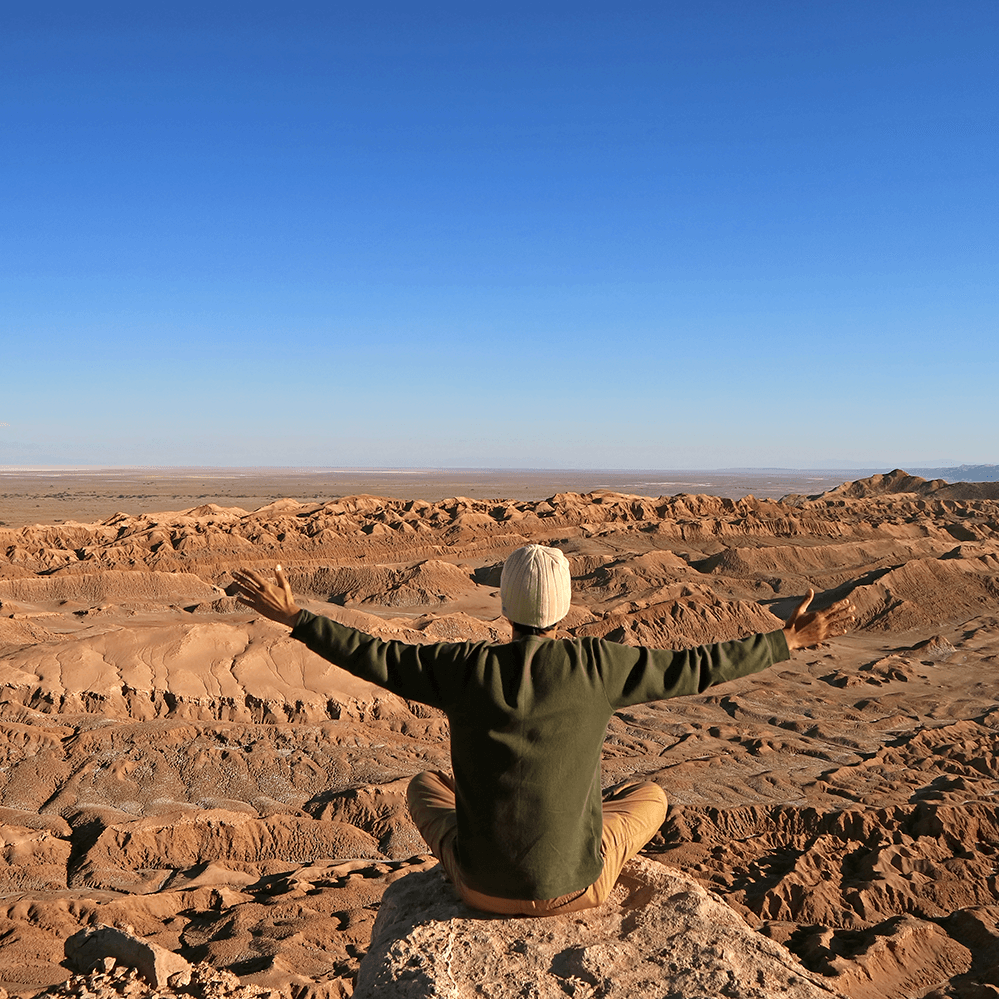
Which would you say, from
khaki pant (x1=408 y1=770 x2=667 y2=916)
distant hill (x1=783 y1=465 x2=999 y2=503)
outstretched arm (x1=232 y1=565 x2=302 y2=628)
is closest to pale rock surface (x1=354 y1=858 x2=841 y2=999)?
khaki pant (x1=408 y1=770 x2=667 y2=916)

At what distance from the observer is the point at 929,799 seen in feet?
24.6

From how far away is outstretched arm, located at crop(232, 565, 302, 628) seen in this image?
2391mm

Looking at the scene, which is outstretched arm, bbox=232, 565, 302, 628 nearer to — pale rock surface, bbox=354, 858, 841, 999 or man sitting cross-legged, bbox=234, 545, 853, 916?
man sitting cross-legged, bbox=234, 545, 853, 916

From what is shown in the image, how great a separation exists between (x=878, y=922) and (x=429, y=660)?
439cm

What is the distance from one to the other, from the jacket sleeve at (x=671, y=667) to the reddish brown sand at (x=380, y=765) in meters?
2.88

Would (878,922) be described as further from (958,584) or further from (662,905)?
(958,584)

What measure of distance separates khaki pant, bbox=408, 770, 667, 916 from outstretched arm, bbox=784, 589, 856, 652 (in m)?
0.86

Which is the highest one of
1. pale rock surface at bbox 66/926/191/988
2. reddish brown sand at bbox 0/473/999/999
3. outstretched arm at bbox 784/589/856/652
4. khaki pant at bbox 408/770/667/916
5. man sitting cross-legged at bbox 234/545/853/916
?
outstretched arm at bbox 784/589/856/652

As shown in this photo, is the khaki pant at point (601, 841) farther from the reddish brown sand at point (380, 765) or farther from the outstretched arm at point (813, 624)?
the reddish brown sand at point (380, 765)

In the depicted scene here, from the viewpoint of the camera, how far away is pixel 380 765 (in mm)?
8789

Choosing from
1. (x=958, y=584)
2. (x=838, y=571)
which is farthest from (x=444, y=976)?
(x=838, y=571)

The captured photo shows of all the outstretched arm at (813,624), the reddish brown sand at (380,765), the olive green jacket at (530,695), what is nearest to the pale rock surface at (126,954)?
the reddish brown sand at (380,765)

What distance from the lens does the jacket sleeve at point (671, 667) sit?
227cm

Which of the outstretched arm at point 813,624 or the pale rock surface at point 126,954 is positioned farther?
the pale rock surface at point 126,954
